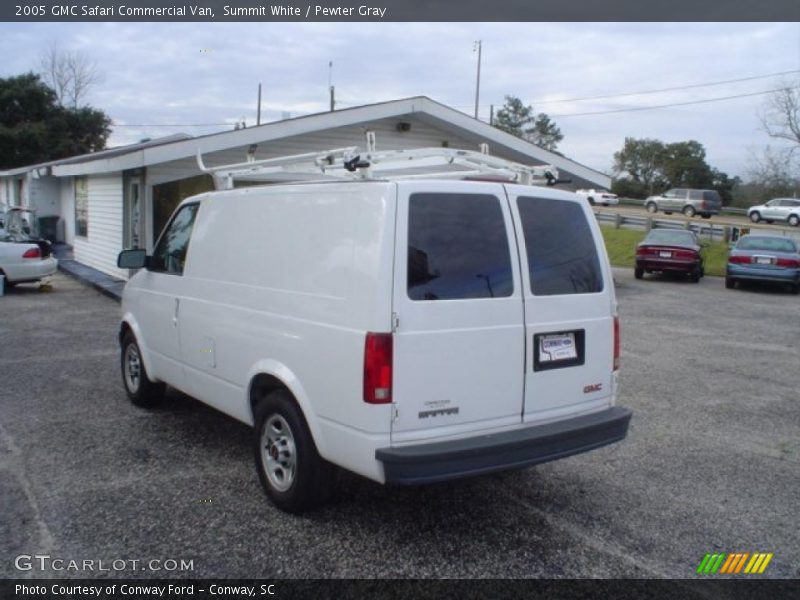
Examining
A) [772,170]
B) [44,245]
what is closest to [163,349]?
[44,245]

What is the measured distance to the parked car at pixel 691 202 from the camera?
4119 cm

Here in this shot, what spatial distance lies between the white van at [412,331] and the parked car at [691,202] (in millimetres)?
40219

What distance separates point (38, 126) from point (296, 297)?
47326mm

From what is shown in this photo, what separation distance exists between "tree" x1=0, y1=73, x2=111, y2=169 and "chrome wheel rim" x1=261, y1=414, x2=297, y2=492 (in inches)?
1822

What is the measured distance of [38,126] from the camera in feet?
146

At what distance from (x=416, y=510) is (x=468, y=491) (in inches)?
19.6

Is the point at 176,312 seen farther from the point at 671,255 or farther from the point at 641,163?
the point at 641,163

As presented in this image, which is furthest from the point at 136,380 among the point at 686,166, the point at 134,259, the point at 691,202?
the point at 686,166

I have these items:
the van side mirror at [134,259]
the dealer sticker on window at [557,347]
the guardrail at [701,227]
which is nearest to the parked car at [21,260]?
the van side mirror at [134,259]

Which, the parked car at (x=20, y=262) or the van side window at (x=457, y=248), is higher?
the van side window at (x=457, y=248)

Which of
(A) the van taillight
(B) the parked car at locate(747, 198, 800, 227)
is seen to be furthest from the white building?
(B) the parked car at locate(747, 198, 800, 227)

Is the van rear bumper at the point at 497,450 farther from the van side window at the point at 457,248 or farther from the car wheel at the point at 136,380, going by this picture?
the car wheel at the point at 136,380

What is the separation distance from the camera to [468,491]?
4.89m
